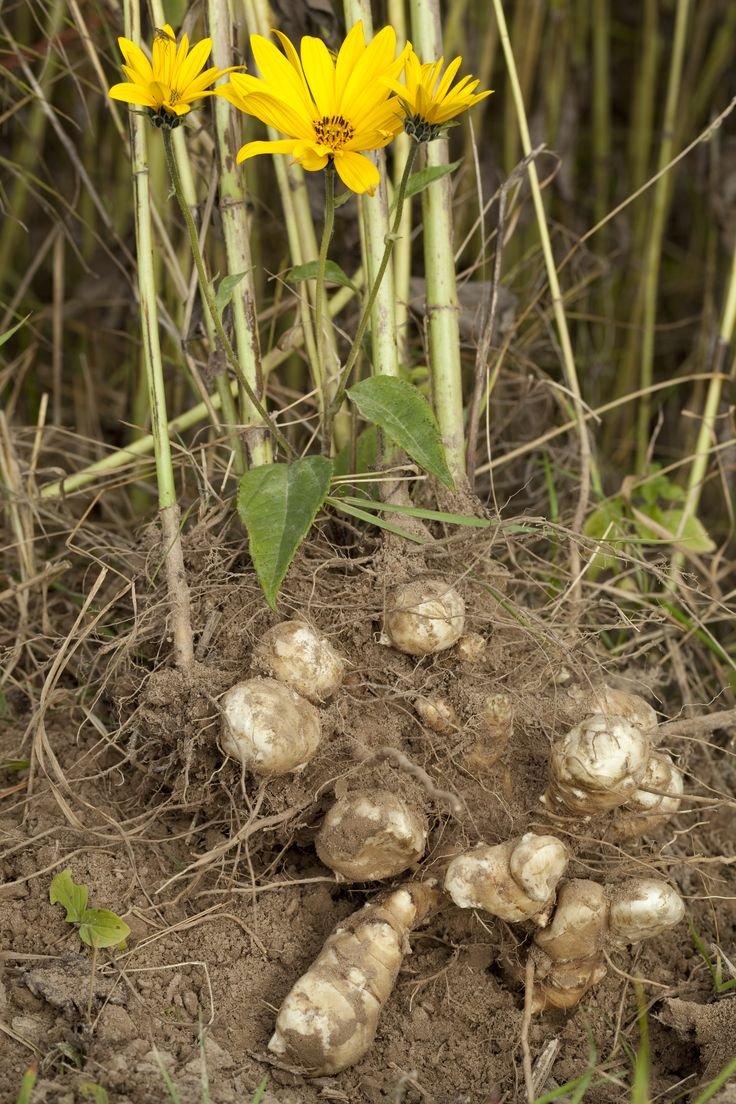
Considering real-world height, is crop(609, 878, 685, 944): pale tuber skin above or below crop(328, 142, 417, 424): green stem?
below

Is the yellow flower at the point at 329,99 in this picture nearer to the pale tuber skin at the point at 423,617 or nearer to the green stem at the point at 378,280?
the green stem at the point at 378,280

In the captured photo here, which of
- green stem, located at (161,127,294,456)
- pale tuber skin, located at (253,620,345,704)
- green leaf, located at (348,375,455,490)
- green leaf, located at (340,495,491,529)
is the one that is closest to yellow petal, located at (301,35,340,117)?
green stem, located at (161,127,294,456)

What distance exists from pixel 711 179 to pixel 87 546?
3.82 feet

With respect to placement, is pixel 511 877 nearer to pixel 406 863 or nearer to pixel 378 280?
pixel 406 863

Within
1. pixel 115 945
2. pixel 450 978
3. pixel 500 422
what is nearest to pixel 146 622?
pixel 115 945

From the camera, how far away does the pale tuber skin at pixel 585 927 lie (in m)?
0.92

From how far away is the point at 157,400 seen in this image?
0.99m

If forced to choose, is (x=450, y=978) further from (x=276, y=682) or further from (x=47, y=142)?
(x=47, y=142)

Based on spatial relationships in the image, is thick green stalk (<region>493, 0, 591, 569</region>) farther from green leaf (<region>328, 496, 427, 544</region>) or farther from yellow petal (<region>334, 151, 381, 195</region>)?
yellow petal (<region>334, 151, 381, 195</region>)

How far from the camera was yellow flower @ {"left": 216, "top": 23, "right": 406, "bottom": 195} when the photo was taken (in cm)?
86

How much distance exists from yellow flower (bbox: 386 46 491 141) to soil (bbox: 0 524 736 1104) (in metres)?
0.38

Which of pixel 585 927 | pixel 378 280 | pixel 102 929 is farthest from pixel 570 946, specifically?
pixel 378 280

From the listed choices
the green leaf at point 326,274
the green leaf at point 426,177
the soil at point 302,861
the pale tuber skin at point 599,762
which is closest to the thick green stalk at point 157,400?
the soil at point 302,861

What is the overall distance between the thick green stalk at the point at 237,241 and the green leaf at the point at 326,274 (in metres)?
0.05
